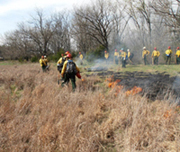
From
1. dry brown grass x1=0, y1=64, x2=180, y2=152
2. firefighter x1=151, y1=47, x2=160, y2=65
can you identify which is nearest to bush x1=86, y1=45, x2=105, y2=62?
firefighter x1=151, y1=47, x2=160, y2=65

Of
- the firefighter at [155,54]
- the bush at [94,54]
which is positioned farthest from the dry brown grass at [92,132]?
the bush at [94,54]

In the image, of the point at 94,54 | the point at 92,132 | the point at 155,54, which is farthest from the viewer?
the point at 94,54

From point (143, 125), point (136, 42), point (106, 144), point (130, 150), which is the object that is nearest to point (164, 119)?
point (143, 125)

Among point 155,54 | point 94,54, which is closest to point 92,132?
point 155,54

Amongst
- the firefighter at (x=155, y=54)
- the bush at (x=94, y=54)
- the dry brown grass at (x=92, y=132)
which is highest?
the bush at (x=94, y=54)

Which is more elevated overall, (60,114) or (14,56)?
(14,56)

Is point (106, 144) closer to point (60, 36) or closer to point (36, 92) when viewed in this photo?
point (36, 92)

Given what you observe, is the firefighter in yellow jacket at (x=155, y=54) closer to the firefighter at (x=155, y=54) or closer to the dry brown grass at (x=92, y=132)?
the firefighter at (x=155, y=54)

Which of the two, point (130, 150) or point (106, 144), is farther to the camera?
point (106, 144)

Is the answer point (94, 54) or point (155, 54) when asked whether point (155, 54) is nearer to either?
point (155, 54)

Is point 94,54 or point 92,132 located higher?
point 94,54

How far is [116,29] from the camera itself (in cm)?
2194

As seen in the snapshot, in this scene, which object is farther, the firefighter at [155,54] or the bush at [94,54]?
the bush at [94,54]

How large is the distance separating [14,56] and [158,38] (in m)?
35.3
